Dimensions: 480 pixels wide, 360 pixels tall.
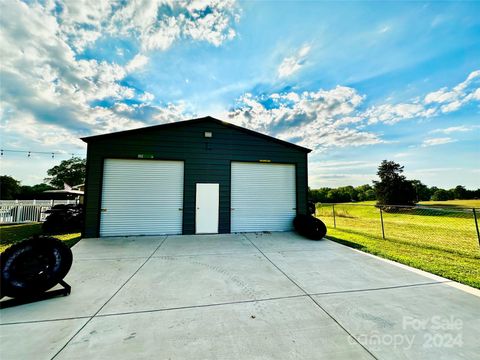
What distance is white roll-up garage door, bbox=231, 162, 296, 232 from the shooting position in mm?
Result: 7773

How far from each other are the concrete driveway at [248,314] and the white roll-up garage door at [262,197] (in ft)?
11.6

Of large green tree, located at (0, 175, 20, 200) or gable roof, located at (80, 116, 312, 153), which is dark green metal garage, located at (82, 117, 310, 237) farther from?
large green tree, located at (0, 175, 20, 200)

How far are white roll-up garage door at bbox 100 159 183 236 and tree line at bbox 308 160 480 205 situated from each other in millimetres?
20181

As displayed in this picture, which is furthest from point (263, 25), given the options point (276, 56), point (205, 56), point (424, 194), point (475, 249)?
point (424, 194)

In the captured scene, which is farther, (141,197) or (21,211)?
(21,211)

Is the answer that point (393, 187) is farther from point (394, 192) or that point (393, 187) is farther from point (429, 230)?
point (429, 230)

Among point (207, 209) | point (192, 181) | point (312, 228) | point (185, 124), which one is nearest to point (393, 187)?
point (312, 228)

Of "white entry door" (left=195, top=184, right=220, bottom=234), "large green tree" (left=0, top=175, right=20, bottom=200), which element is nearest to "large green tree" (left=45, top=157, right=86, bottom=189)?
"large green tree" (left=0, top=175, right=20, bottom=200)

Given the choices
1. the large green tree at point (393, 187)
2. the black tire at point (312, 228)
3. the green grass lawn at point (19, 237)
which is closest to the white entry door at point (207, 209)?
the black tire at point (312, 228)

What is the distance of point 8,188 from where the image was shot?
109 feet

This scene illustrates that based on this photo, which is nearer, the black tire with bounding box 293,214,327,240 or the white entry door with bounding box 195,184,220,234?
the black tire with bounding box 293,214,327,240

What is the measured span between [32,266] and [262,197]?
6.58 meters

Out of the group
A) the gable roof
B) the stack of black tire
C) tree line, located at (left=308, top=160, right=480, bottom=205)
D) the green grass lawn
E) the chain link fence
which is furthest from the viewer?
tree line, located at (left=308, top=160, right=480, bottom=205)

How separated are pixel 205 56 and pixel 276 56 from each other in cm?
258
